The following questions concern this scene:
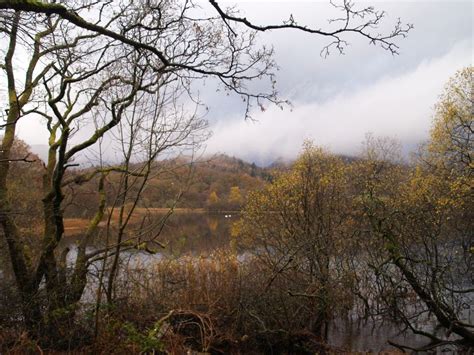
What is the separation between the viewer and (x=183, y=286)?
9.80 metres

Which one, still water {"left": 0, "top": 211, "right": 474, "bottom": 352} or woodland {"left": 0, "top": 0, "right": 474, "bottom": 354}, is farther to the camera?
still water {"left": 0, "top": 211, "right": 474, "bottom": 352}

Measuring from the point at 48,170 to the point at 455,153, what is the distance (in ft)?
63.5

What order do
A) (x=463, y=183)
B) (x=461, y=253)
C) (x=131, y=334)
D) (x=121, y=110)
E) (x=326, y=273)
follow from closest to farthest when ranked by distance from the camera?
(x=131, y=334) < (x=121, y=110) < (x=326, y=273) < (x=461, y=253) < (x=463, y=183)

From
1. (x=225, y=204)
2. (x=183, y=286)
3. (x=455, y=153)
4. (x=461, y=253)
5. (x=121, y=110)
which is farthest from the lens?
(x=225, y=204)

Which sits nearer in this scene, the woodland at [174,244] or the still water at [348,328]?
the woodland at [174,244]

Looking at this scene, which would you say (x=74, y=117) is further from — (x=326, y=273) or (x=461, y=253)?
(x=461, y=253)

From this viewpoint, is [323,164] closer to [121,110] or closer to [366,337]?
[366,337]

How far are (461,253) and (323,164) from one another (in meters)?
5.85

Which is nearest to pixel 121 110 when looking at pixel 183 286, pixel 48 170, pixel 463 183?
pixel 48 170

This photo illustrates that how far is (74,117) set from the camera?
25.9 ft

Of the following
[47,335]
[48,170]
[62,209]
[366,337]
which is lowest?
[366,337]

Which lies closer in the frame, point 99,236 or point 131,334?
point 131,334

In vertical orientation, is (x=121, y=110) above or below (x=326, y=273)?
above

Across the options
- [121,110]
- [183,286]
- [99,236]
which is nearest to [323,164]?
[183,286]
